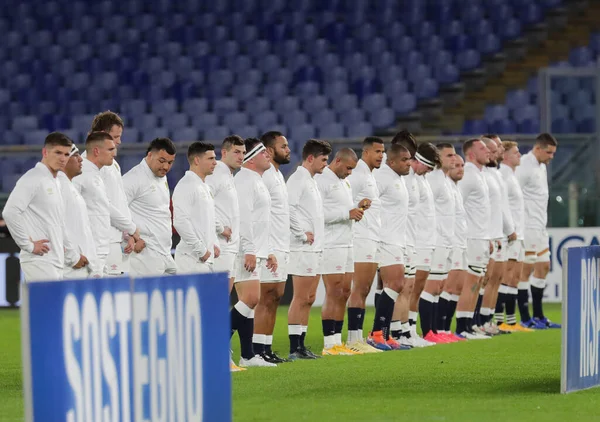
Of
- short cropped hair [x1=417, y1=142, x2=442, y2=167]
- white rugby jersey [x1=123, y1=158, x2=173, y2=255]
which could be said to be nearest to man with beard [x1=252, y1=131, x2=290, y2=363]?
white rugby jersey [x1=123, y1=158, x2=173, y2=255]

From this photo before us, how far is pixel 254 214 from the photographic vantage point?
11.6 metres

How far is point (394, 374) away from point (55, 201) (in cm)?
315

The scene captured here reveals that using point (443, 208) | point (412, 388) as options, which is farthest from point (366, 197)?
point (412, 388)

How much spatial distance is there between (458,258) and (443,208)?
643 mm

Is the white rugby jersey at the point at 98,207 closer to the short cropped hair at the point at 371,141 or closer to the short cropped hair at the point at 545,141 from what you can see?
the short cropped hair at the point at 371,141

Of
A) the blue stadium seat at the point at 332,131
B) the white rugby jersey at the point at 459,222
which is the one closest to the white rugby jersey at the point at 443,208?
the white rugby jersey at the point at 459,222

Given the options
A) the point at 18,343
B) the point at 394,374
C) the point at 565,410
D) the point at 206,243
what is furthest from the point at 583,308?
the point at 18,343

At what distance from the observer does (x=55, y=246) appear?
9391 mm

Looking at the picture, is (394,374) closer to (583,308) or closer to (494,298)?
(583,308)

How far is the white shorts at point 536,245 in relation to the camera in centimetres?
1652

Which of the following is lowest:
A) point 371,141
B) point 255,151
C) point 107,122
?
point 255,151

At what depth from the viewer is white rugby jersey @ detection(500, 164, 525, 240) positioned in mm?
15852

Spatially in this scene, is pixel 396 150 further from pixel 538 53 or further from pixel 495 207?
pixel 538 53

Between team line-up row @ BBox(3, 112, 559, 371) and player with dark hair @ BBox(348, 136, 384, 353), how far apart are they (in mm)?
14
